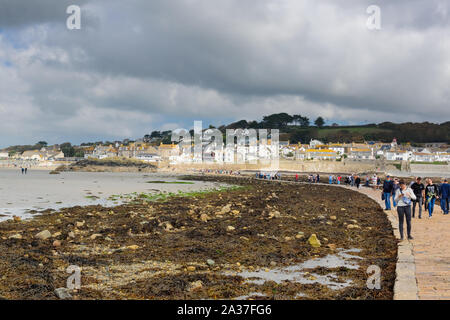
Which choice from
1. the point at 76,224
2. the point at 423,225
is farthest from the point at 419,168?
the point at 76,224

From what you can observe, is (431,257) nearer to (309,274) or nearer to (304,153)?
(309,274)

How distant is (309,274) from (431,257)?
3.04 metres

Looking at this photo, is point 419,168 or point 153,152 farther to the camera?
point 153,152

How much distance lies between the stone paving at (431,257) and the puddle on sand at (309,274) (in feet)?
4.64

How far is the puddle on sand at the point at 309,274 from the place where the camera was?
7824mm

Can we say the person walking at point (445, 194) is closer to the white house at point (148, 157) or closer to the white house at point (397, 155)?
the white house at point (397, 155)

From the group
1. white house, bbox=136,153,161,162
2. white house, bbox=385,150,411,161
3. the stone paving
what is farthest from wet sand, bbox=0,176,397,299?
white house, bbox=136,153,161,162

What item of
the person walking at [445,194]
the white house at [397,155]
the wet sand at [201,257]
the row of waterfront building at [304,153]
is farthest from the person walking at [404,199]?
the white house at [397,155]

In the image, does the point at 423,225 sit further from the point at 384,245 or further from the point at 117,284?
the point at 117,284

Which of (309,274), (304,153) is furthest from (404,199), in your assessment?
(304,153)

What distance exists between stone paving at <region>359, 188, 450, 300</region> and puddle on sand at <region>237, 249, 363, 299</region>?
1414 mm

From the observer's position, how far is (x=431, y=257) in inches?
342
